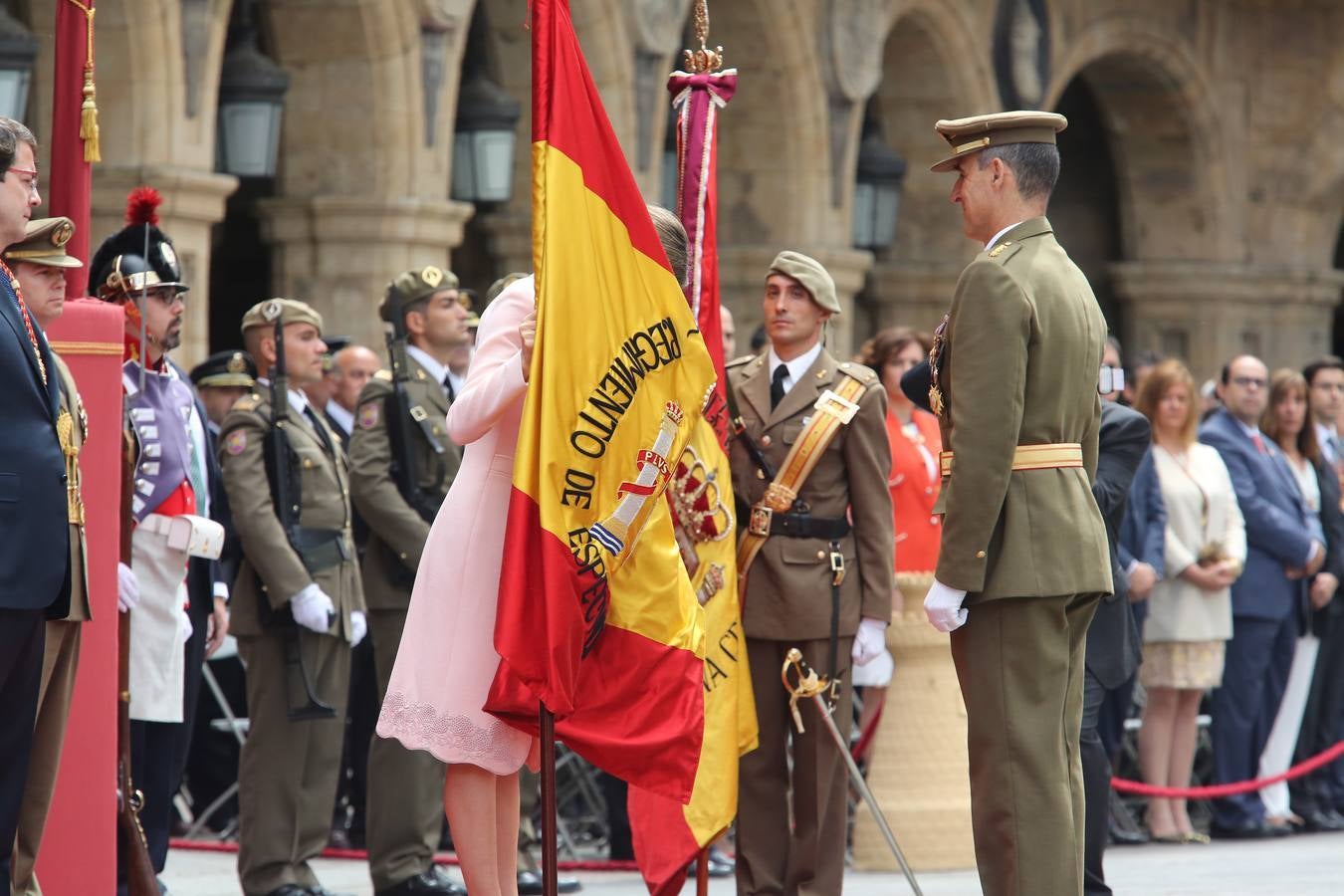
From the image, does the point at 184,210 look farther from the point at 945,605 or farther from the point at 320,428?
the point at 945,605

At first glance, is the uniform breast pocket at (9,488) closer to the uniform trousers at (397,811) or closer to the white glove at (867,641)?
the uniform trousers at (397,811)

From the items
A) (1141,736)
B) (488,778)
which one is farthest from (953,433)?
(1141,736)

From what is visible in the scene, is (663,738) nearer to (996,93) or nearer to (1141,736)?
(1141,736)

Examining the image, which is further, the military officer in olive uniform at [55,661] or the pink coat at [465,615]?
the pink coat at [465,615]

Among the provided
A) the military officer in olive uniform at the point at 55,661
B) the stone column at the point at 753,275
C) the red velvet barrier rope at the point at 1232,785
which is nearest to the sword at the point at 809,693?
the military officer in olive uniform at the point at 55,661

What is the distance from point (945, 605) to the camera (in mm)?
5418

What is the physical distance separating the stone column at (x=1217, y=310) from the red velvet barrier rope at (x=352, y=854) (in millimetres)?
12275

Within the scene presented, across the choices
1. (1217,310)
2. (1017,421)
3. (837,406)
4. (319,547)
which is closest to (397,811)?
(319,547)

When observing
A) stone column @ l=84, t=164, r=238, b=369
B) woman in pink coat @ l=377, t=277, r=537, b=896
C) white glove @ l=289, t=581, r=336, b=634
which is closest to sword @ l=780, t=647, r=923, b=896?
white glove @ l=289, t=581, r=336, b=634

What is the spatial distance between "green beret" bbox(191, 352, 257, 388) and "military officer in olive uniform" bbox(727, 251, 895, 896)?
1966mm

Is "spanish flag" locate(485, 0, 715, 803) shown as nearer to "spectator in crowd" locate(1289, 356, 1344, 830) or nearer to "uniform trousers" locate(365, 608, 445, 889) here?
"uniform trousers" locate(365, 608, 445, 889)

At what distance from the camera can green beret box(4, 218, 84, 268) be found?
547 cm

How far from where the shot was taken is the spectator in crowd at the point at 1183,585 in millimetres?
9344

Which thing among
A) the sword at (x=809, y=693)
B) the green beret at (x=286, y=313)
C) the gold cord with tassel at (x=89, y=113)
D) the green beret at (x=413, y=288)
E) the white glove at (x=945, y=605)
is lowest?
the sword at (x=809, y=693)
